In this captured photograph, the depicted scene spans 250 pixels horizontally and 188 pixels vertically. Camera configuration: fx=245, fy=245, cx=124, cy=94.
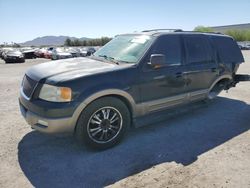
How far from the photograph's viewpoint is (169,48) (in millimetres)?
4738

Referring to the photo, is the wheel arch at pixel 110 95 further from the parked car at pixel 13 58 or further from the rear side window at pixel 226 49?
the parked car at pixel 13 58

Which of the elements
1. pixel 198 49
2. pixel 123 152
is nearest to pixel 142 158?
pixel 123 152

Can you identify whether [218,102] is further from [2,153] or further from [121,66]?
[2,153]

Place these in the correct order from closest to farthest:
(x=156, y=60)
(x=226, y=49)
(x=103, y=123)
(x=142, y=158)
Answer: (x=142, y=158) → (x=103, y=123) → (x=156, y=60) → (x=226, y=49)

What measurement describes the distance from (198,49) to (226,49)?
122 centimetres

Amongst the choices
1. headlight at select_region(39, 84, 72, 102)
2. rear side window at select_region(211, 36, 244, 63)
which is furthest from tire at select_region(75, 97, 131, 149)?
rear side window at select_region(211, 36, 244, 63)

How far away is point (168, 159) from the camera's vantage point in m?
3.72

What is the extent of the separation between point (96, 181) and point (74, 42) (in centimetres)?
8598

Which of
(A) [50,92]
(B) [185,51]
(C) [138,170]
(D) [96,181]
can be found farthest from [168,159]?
(B) [185,51]

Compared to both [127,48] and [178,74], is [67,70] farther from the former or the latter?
[178,74]

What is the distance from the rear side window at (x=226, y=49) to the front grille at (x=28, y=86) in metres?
4.15

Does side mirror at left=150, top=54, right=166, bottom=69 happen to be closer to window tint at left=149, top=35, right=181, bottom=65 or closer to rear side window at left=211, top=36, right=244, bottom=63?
window tint at left=149, top=35, right=181, bottom=65

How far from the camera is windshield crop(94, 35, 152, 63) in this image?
4.41 metres

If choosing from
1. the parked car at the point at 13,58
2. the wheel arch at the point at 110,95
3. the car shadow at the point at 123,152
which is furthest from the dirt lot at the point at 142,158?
the parked car at the point at 13,58
